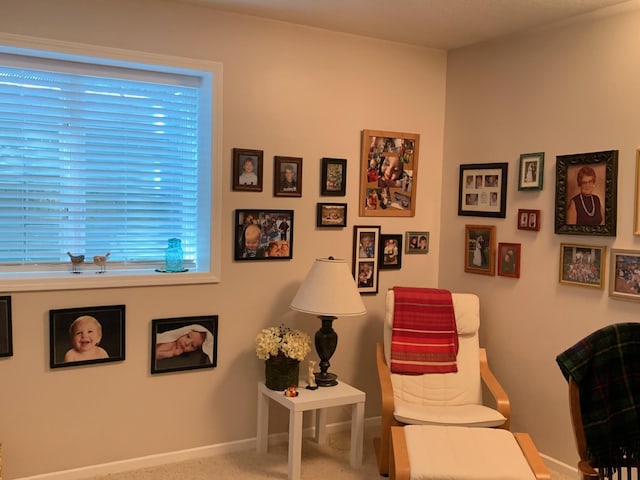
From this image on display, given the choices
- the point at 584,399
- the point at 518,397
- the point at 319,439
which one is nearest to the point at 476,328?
the point at 518,397

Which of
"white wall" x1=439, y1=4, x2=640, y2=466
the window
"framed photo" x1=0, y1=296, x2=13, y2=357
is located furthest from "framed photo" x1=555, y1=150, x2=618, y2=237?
"framed photo" x1=0, y1=296, x2=13, y2=357

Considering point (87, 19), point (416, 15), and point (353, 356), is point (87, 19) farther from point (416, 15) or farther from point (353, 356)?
point (353, 356)

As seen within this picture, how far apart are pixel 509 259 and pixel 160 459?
233 cm

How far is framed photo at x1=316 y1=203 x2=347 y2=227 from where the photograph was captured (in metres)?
3.75

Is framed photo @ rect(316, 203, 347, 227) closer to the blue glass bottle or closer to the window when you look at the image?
the window

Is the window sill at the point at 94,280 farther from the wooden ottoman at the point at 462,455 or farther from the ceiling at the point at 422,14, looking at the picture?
the ceiling at the point at 422,14

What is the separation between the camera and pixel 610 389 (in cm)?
222

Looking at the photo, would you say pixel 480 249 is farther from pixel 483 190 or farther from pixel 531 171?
pixel 531 171

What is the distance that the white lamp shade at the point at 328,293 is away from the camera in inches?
132

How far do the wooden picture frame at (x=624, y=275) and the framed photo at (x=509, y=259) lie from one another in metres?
0.60

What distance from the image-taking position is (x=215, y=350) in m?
3.48

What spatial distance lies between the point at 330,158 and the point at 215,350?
1.34 meters

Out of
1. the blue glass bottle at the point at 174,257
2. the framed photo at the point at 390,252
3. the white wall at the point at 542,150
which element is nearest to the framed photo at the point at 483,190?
the white wall at the point at 542,150

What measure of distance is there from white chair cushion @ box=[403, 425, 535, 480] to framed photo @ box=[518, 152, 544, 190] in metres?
1.43
